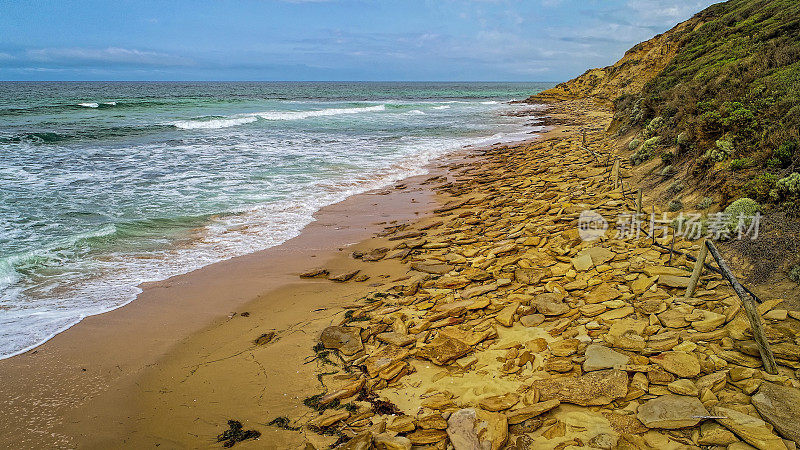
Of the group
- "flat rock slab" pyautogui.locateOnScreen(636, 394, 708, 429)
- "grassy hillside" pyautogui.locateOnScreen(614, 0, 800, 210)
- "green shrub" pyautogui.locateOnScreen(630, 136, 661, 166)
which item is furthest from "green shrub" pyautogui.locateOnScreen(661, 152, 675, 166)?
"flat rock slab" pyautogui.locateOnScreen(636, 394, 708, 429)

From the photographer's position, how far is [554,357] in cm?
418

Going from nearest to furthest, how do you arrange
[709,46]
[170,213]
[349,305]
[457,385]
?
[457,385] → [349,305] → [170,213] → [709,46]

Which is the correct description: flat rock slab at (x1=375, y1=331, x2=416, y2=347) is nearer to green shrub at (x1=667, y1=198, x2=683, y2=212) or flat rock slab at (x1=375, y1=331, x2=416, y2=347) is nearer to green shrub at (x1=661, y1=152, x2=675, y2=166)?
green shrub at (x1=667, y1=198, x2=683, y2=212)

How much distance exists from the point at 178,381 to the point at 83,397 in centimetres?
92

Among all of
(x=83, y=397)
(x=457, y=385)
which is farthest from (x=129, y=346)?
(x=457, y=385)

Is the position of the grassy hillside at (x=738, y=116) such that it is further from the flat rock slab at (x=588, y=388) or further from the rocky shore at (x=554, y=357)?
the flat rock slab at (x=588, y=388)

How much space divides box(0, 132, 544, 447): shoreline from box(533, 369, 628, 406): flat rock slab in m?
3.49

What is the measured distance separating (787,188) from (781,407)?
11.2ft

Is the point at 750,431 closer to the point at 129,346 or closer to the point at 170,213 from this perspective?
the point at 129,346

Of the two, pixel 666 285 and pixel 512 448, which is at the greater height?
pixel 666 285

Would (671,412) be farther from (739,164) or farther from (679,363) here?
(739,164)

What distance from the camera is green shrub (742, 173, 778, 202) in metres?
5.41

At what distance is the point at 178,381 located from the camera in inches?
183

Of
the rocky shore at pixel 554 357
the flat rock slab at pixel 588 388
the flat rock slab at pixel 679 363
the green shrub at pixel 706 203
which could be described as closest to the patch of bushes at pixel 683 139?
the green shrub at pixel 706 203
